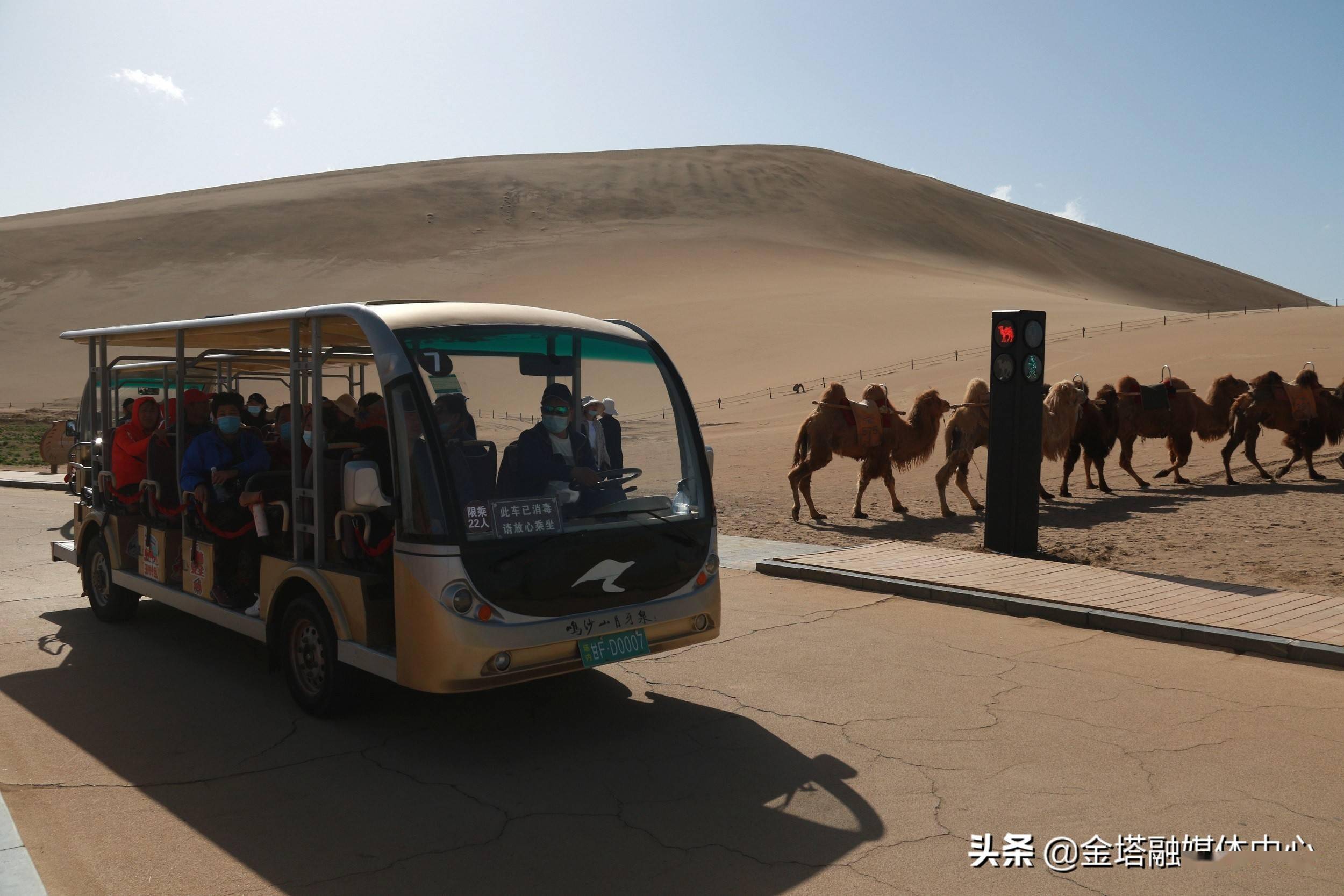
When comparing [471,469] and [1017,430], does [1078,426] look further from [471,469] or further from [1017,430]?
[471,469]

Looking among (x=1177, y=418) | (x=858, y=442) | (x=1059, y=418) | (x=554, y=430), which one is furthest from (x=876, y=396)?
(x=554, y=430)

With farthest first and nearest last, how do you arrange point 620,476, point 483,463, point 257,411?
point 257,411, point 620,476, point 483,463

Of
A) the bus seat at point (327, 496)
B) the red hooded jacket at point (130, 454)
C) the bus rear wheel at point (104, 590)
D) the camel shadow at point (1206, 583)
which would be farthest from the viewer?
the camel shadow at point (1206, 583)

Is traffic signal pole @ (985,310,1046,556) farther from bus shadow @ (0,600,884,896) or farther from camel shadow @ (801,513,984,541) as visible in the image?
bus shadow @ (0,600,884,896)

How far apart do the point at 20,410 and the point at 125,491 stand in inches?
1928

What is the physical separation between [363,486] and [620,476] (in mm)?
1555

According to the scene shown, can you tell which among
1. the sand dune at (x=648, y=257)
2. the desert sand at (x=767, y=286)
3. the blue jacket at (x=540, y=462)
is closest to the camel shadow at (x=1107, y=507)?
Answer: the desert sand at (x=767, y=286)

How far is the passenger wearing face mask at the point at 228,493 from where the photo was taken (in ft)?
24.1

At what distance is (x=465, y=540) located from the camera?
5.43 m

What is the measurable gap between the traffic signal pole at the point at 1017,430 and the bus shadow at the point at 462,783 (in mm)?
6017

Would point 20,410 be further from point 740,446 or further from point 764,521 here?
point 764,521

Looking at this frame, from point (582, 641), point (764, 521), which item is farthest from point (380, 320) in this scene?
point (764, 521)

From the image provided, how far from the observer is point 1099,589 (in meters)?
9.34

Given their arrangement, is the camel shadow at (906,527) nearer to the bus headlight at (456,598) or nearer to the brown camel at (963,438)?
the brown camel at (963,438)
